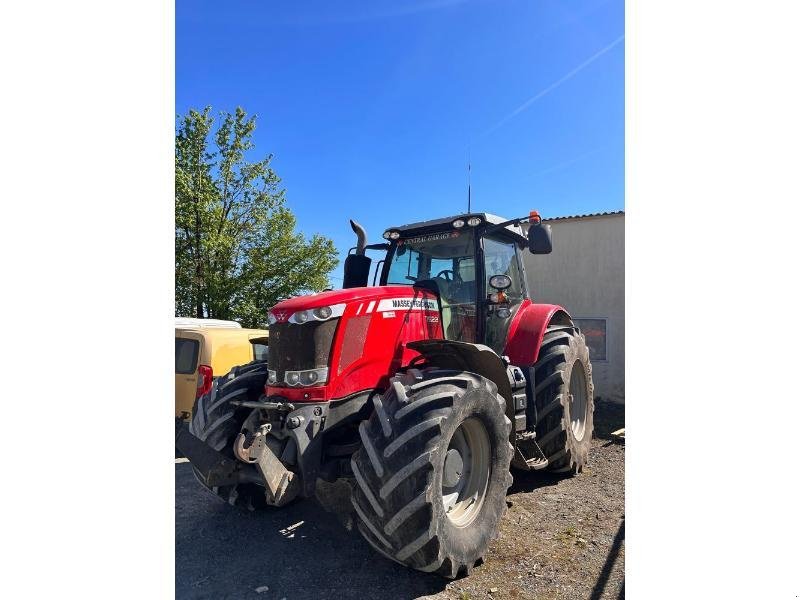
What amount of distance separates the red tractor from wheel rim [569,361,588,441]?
523mm

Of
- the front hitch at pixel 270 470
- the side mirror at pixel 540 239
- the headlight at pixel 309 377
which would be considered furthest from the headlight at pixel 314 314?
the side mirror at pixel 540 239

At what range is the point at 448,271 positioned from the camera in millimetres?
4031

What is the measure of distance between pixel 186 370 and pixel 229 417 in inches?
116

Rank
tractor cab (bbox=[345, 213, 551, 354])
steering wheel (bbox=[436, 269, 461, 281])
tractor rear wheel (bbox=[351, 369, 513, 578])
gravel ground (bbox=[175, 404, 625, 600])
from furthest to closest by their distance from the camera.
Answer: steering wheel (bbox=[436, 269, 461, 281]) < tractor cab (bbox=[345, 213, 551, 354]) < gravel ground (bbox=[175, 404, 625, 600]) < tractor rear wheel (bbox=[351, 369, 513, 578])

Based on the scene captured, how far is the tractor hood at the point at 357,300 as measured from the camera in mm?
2893

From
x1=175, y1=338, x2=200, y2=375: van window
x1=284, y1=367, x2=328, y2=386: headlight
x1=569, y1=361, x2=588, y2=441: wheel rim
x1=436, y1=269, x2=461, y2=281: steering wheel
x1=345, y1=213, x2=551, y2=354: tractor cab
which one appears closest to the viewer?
x1=284, y1=367, x2=328, y2=386: headlight

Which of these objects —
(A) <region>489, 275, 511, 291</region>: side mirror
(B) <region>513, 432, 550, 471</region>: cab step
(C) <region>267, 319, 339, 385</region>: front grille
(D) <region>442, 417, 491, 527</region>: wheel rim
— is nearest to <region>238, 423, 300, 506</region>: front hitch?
(C) <region>267, 319, 339, 385</region>: front grille

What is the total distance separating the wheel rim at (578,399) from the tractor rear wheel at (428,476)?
2120mm

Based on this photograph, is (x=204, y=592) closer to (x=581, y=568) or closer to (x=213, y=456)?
(x=213, y=456)

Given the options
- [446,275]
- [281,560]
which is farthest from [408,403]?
[446,275]

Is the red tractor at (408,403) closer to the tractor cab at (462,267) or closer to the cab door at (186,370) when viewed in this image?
the tractor cab at (462,267)

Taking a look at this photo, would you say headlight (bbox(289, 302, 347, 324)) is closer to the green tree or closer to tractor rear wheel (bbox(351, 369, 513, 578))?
tractor rear wheel (bbox(351, 369, 513, 578))

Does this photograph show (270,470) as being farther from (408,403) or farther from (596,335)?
(596,335)

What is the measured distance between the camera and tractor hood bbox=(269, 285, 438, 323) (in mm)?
2893
